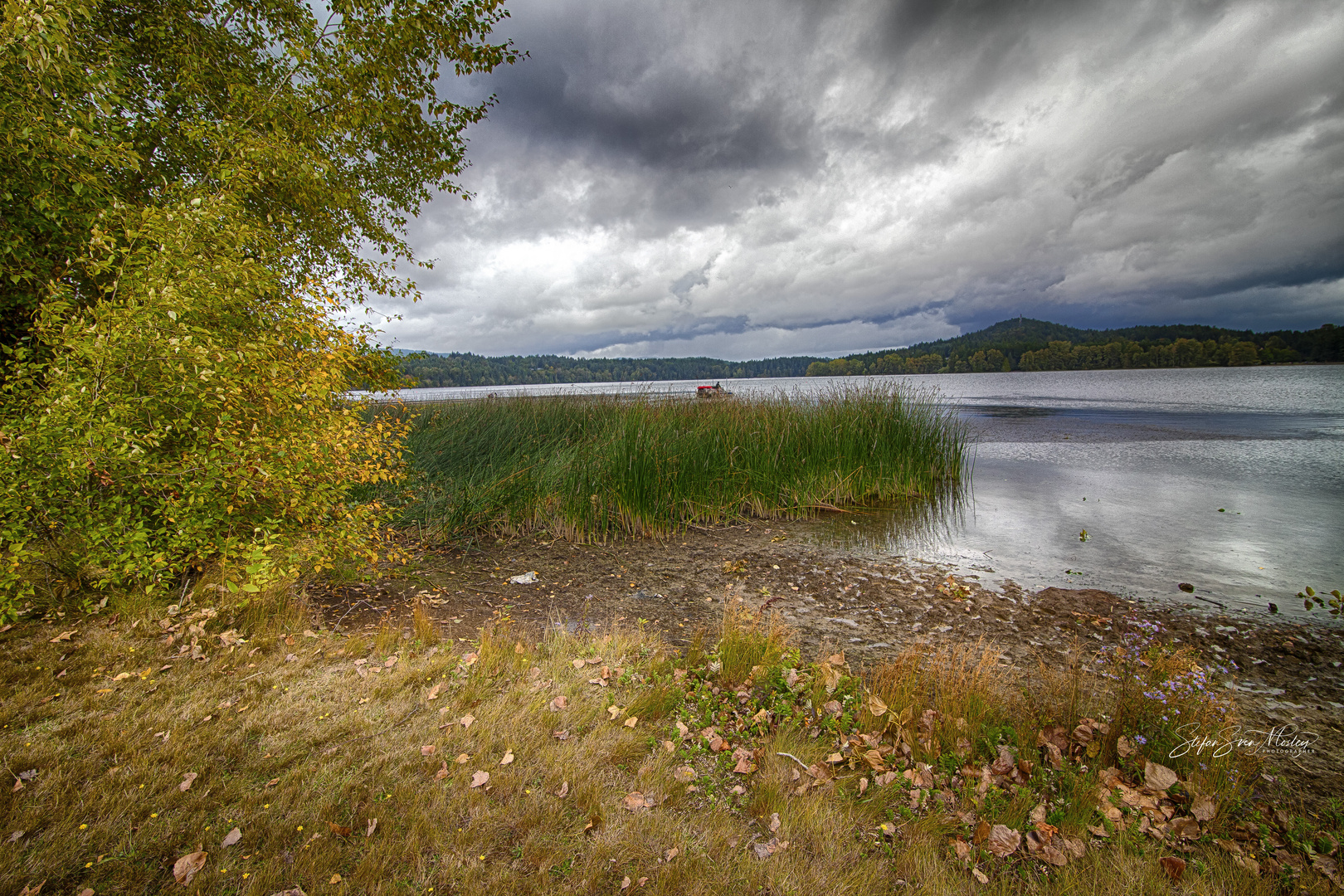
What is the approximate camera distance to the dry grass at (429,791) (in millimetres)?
2363

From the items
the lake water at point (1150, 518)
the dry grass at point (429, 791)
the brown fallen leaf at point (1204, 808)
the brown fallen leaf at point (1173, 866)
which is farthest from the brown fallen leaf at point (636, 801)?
the lake water at point (1150, 518)

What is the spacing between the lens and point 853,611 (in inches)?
227

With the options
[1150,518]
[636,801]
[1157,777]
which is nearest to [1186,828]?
[1157,777]

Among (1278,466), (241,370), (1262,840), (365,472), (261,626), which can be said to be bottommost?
(1278,466)

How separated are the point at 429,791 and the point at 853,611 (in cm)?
444

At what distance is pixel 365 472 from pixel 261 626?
1.57 metres

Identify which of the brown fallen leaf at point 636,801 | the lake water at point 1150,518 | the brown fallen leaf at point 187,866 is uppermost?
the brown fallen leaf at point 187,866

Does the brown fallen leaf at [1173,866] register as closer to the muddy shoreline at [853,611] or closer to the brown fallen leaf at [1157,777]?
the brown fallen leaf at [1157,777]

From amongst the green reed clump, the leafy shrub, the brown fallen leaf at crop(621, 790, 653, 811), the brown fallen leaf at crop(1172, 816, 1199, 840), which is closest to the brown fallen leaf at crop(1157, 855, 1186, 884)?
the brown fallen leaf at crop(1172, 816, 1199, 840)

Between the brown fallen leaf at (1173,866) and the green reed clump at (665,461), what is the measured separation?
6.85 m

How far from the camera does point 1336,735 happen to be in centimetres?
354

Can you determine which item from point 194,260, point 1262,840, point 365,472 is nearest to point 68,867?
point 365,472

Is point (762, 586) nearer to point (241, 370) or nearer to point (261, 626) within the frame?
point (261, 626)

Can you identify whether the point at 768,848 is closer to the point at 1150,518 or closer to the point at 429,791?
the point at 429,791
